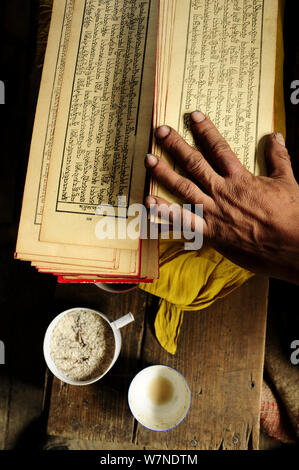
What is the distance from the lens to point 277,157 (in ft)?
1.81

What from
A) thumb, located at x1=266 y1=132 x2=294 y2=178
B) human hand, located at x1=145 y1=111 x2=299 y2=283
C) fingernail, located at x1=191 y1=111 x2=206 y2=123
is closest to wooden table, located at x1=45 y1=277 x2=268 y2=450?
human hand, located at x1=145 y1=111 x2=299 y2=283

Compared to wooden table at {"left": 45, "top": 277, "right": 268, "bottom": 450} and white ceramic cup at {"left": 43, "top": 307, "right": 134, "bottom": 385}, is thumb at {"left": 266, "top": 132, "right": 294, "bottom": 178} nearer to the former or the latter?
wooden table at {"left": 45, "top": 277, "right": 268, "bottom": 450}

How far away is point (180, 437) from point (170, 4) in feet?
2.91

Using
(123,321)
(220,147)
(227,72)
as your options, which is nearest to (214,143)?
(220,147)

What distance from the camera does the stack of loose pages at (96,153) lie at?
1.97ft

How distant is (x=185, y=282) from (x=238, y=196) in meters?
0.28

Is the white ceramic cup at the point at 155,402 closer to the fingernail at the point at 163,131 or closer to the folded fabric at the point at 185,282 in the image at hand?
the folded fabric at the point at 185,282

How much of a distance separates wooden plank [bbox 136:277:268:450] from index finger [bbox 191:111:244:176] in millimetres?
352

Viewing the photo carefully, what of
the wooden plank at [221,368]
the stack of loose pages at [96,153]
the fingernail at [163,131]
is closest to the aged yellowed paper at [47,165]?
the stack of loose pages at [96,153]

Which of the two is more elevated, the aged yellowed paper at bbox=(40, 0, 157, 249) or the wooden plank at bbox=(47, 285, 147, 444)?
the aged yellowed paper at bbox=(40, 0, 157, 249)

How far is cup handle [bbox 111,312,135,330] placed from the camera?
2.53 feet

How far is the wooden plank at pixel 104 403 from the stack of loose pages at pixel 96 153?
26 centimetres

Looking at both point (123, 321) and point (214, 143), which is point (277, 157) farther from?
point (123, 321)
